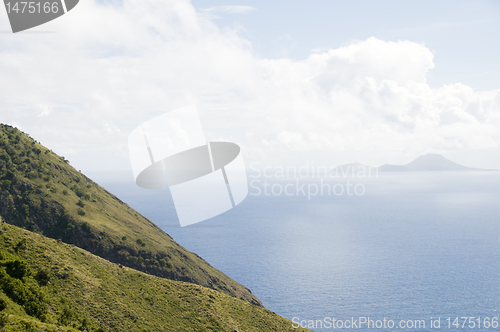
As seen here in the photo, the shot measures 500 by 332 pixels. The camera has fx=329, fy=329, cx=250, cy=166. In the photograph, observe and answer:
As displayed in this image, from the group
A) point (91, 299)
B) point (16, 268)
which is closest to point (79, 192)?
point (91, 299)

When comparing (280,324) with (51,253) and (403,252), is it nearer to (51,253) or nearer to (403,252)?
(51,253)

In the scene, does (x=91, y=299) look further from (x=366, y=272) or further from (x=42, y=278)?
(x=366, y=272)

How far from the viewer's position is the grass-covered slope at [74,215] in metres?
69.4

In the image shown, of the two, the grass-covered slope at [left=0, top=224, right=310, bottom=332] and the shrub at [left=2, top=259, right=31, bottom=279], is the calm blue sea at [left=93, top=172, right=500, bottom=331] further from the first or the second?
the shrub at [left=2, top=259, right=31, bottom=279]

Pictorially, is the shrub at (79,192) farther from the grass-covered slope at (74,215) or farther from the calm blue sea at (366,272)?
the calm blue sea at (366,272)

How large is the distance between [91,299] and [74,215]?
135 feet

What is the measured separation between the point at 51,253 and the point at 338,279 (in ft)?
340

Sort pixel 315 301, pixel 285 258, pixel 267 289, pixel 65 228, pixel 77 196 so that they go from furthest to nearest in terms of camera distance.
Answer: pixel 285 258
pixel 267 289
pixel 315 301
pixel 77 196
pixel 65 228

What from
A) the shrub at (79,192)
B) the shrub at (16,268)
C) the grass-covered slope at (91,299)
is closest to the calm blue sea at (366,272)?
the grass-covered slope at (91,299)

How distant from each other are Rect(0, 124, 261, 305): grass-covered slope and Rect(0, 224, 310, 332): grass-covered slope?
24.8m

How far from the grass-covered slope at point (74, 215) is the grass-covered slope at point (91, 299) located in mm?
24801

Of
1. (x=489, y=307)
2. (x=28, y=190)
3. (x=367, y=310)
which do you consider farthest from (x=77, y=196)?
(x=489, y=307)

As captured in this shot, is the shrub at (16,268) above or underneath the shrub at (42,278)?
above

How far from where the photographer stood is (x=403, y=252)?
Result: 526 ft
